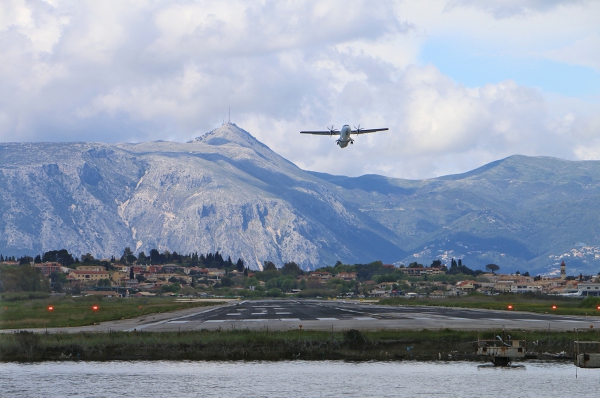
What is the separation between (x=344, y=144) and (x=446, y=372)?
7317 cm

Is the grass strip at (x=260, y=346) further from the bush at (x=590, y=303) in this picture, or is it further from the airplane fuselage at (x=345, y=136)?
the bush at (x=590, y=303)

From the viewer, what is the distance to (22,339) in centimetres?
7869

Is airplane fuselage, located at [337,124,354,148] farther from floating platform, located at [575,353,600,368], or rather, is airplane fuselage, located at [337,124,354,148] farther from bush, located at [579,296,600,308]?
floating platform, located at [575,353,600,368]

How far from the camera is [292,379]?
64688 millimetres

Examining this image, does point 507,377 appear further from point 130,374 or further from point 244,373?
point 130,374

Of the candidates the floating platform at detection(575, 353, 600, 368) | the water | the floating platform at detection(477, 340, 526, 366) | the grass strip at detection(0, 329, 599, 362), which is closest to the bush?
the grass strip at detection(0, 329, 599, 362)

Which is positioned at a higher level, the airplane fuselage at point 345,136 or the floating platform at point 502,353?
the airplane fuselage at point 345,136

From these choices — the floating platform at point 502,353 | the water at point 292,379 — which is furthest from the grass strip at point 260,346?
the water at point 292,379

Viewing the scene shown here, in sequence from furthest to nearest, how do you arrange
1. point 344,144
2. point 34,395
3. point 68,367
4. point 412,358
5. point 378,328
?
point 344,144 < point 378,328 < point 412,358 < point 68,367 < point 34,395

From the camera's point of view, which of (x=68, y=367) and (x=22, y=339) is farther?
(x=22, y=339)

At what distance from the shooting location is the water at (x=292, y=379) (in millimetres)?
A: 59750

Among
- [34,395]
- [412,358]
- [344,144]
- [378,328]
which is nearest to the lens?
[34,395]

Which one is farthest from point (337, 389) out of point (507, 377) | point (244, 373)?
point (507, 377)

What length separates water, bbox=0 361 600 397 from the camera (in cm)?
5975
